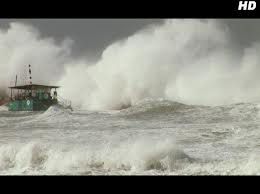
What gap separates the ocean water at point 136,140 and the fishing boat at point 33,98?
371 mm

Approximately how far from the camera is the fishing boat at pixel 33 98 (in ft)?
54.0

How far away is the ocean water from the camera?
972 centimetres

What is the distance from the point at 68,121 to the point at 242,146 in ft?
21.3
